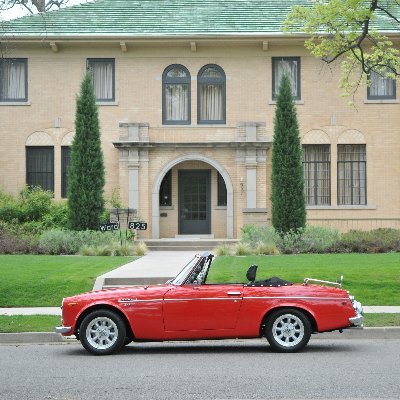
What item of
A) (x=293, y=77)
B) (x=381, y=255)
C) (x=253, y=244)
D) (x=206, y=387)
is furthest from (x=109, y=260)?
(x=206, y=387)

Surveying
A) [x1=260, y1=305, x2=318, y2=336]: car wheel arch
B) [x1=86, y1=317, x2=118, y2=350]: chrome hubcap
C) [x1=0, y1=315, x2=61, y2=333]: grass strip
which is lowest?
[x1=0, y1=315, x2=61, y2=333]: grass strip

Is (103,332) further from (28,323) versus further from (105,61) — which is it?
(105,61)

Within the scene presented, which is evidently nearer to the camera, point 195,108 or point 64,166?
point 195,108

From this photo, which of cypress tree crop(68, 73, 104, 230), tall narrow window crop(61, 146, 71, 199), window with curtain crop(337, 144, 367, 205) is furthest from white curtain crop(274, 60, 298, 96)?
tall narrow window crop(61, 146, 71, 199)

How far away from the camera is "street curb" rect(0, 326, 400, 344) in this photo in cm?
1406

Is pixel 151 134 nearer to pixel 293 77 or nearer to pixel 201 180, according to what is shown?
pixel 201 180

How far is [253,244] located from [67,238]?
221 inches

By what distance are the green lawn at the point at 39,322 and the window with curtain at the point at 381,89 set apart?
61.9ft

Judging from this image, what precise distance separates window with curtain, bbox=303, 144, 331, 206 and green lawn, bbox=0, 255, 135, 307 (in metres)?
11.9

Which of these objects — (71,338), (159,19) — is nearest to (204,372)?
(71,338)

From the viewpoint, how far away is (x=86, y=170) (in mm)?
29297

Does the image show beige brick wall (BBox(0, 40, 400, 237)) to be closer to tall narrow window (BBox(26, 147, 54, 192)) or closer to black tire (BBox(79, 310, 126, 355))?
tall narrow window (BBox(26, 147, 54, 192))

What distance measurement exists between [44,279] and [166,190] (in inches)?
571

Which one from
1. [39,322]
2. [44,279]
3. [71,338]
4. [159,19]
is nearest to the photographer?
[71,338]
